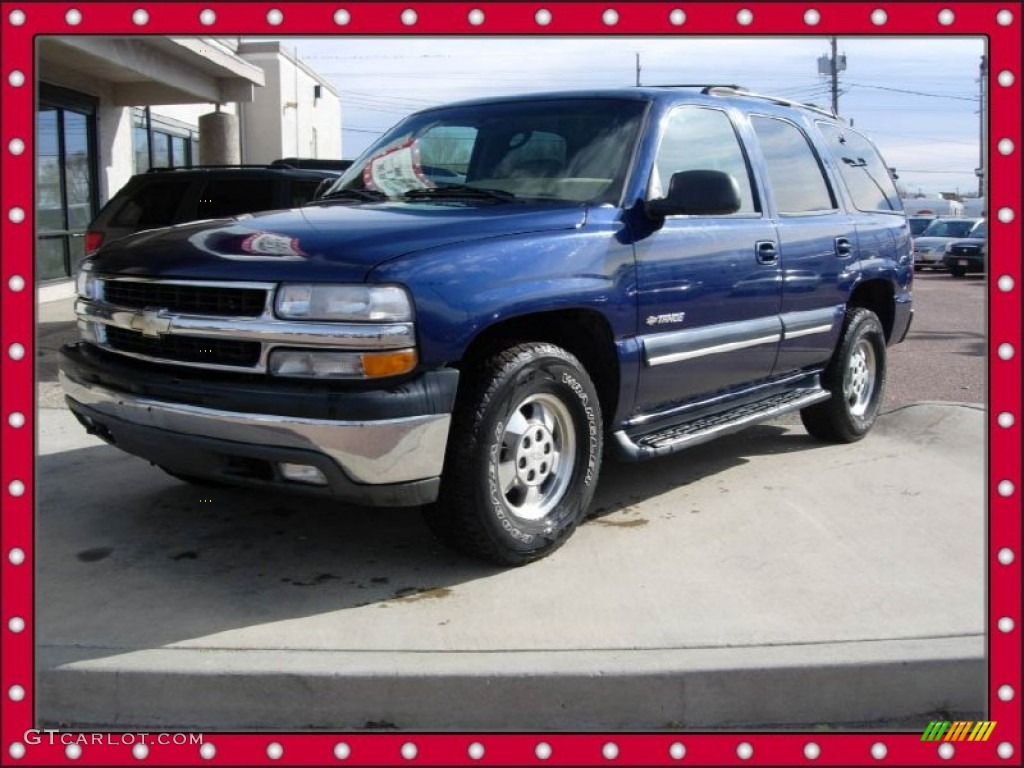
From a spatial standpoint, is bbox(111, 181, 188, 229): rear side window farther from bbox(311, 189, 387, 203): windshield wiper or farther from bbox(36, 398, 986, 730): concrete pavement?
bbox(311, 189, 387, 203): windshield wiper

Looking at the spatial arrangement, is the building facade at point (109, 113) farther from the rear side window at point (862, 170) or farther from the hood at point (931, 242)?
the hood at point (931, 242)

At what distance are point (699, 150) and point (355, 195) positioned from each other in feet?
5.54

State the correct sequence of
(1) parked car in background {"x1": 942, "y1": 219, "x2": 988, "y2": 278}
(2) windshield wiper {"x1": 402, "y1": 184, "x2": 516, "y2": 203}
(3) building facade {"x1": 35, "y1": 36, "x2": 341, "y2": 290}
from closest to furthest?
(2) windshield wiper {"x1": 402, "y1": 184, "x2": 516, "y2": 203}
(3) building facade {"x1": 35, "y1": 36, "x2": 341, "y2": 290}
(1) parked car in background {"x1": 942, "y1": 219, "x2": 988, "y2": 278}

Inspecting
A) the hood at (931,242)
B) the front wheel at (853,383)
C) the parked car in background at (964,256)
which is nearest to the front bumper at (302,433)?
the front wheel at (853,383)

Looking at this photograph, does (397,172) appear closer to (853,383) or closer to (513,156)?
(513,156)

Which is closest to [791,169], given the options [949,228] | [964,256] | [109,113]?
[109,113]

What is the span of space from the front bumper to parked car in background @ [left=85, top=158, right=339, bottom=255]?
5537 millimetres

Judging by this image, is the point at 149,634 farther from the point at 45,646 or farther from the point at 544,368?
the point at 544,368

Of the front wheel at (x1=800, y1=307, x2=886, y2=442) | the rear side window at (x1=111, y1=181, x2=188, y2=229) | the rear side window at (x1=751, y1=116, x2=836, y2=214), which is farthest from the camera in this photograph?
the rear side window at (x1=111, y1=181, x2=188, y2=229)

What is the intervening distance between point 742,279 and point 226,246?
2506 mm

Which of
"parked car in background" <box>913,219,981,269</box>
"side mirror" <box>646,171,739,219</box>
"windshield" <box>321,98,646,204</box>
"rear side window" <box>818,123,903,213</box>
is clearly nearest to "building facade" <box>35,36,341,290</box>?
"windshield" <box>321,98,646,204</box>

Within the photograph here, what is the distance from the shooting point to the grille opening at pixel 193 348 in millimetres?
3594

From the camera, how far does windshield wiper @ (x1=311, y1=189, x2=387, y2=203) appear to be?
4.79m
